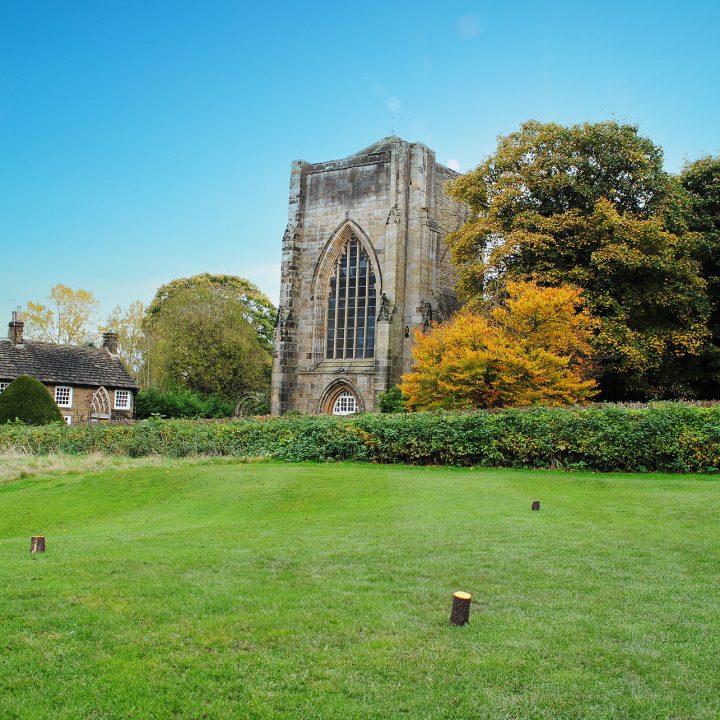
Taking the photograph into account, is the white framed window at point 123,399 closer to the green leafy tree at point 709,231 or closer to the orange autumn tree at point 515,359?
the orange autumn tree at point 515,359

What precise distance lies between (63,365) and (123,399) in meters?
4.02

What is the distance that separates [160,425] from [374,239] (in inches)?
661

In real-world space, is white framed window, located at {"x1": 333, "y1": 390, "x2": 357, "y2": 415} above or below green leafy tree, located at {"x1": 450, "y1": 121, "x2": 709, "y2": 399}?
below

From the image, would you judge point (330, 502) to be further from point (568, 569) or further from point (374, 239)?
point (374, 239)

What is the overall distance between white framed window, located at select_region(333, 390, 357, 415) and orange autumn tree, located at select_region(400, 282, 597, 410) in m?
11.1

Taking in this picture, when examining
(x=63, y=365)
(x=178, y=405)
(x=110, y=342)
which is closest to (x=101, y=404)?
(x=63, y=365)

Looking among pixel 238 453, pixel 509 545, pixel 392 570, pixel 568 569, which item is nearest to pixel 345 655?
pixel 392 570

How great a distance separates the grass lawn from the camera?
509cm

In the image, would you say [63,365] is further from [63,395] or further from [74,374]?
[63,395]

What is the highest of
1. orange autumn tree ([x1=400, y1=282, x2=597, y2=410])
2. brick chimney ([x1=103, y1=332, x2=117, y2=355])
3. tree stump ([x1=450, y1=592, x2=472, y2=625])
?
brick chimney ([x1=103, y1=332, x2=117, y2=355])

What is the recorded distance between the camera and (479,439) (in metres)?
21.4

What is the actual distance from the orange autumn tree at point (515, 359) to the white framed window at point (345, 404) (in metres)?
11.1

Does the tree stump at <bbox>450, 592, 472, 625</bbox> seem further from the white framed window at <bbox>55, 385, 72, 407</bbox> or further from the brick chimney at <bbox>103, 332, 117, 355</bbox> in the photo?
the brick chimney at <bbox>103, 332, 117, 355</bbox>

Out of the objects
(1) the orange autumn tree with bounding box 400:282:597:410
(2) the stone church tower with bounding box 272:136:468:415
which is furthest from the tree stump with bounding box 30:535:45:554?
(2) the stone church tower with bounding box 272:136:468:415
